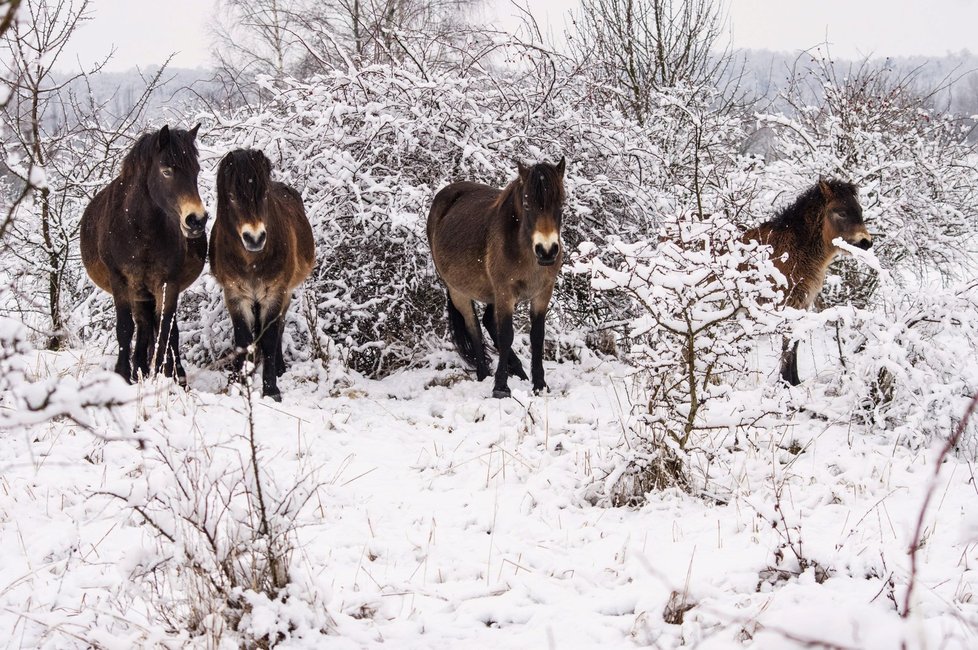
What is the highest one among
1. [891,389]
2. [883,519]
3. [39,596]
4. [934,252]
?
[934,252]

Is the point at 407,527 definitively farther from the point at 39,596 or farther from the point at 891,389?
the point at 891,389

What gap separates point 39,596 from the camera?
274cm

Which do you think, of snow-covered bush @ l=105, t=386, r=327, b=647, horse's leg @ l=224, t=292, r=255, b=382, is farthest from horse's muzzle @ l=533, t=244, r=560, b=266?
snow-covered bush @ l=105, t=386, r=327, b=647

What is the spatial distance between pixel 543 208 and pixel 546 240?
28cm

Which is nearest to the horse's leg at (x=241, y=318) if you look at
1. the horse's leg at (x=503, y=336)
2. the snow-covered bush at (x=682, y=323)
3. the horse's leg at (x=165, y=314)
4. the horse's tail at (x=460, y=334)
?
the horse's leg at (x=165, y=314)

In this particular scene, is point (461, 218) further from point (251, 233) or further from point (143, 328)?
point (143, 328)

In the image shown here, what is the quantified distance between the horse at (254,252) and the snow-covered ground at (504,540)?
3.87ft

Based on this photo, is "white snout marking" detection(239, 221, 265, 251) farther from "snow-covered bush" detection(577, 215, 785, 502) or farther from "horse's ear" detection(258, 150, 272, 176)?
"snow-covered bush" detection(577, 215, 785, 502)

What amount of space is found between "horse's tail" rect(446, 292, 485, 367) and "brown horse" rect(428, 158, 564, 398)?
1 centimetres

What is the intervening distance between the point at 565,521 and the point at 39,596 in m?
2.24

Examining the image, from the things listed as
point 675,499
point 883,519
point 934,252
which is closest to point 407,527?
point 675,499

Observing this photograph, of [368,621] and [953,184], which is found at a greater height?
[953,184]

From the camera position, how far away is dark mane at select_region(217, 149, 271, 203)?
555cm

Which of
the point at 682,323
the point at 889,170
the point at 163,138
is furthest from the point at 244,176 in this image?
the point at 889,170
